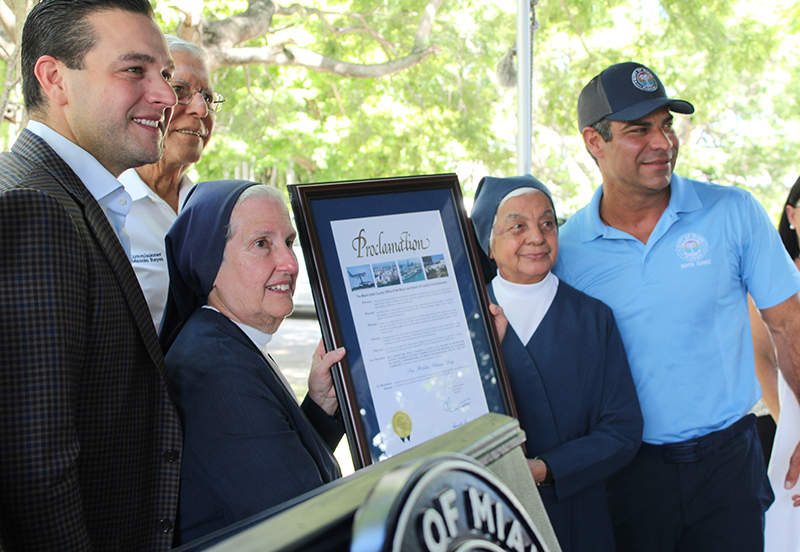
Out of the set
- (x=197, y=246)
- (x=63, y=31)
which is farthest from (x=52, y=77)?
(x=197, y=246)

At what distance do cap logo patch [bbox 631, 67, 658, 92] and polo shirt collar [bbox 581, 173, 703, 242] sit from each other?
0.38 metres

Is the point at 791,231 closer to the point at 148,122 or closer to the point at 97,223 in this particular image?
the point at 148,122

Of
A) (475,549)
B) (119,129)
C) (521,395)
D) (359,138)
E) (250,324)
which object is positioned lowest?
(521,395)

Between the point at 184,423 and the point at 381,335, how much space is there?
0.59 m

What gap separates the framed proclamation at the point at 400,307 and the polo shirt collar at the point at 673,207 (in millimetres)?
777

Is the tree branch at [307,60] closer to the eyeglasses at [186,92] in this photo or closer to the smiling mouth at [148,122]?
the eyeglasses at [186,92]

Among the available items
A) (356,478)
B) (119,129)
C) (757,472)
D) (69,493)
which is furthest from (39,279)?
(757,472)

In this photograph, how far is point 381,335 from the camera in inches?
74.4

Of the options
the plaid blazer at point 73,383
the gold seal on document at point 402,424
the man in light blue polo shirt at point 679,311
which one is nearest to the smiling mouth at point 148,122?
the plaid blazer at point 73,383

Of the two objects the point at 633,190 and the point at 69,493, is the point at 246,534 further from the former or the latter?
the point at 633,190

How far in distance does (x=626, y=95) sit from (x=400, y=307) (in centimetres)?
137

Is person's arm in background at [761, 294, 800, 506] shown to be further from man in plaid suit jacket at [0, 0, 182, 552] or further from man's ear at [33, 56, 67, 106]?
man's ear at [33, 56, 67, 106]

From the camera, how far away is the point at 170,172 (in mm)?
2842

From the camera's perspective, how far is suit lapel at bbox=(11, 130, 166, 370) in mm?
1443
